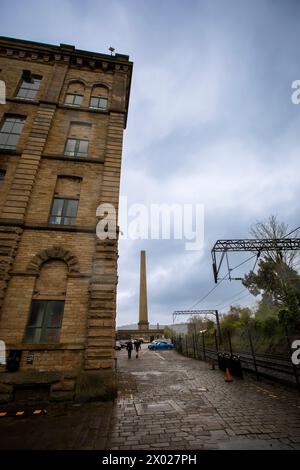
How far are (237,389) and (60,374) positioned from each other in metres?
6.66

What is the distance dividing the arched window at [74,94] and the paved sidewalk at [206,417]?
15.5 meters

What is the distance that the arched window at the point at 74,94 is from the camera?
526 inches

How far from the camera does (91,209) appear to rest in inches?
399

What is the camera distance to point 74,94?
1366cm

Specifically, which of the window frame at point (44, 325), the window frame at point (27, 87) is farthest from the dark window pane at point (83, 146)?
the window frame at point (44, 325)

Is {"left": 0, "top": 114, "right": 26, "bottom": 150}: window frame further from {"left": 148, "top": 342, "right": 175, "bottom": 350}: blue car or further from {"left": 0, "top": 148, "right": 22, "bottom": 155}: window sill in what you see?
{"left": 148, "top": 342, "right": 175, "bottom": 350}: blue car

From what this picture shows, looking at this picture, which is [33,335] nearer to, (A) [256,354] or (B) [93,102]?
(B) [93,102]

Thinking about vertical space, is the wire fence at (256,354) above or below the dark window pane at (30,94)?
below

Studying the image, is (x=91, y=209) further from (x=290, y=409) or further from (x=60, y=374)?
(x=290, y=409)

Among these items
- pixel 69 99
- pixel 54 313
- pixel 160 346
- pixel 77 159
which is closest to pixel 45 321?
pixel 54 313

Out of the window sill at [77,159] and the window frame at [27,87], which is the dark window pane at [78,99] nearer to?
the window frame at [27,87]

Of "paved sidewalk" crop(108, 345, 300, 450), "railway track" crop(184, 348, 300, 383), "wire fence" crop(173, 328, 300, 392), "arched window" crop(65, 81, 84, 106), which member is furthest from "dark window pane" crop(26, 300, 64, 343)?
"arched window" crop(65, 81, 84, 106)

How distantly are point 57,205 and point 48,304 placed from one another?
14.9 ft
